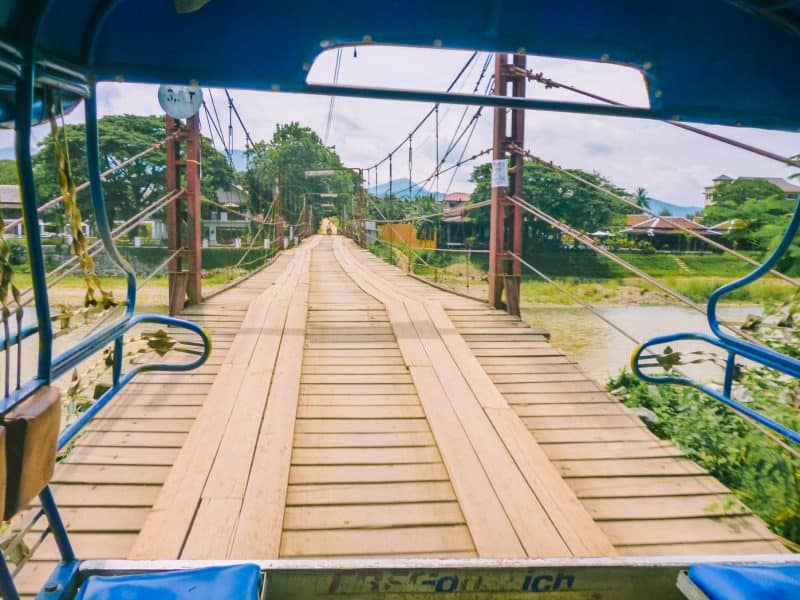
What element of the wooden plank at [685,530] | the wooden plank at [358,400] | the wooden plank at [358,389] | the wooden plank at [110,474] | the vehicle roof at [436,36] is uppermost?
the vehicle roof at [436,36]

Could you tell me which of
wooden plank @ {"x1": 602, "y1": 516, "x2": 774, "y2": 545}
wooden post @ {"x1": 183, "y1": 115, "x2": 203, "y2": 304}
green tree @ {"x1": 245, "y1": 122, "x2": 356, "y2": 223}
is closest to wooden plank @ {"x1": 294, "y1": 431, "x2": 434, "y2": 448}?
wooden plank @ {"x1": 602, "y1": 516, "x2": 774, "y2": 545}

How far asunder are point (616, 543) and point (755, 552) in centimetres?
42

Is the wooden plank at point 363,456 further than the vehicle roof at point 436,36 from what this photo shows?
Yes

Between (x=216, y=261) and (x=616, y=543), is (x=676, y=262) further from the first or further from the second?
(x=616, y=543)

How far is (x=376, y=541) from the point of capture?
1.67 meters

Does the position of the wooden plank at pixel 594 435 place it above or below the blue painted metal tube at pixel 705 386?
below

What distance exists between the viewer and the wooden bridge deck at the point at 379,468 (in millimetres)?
1670

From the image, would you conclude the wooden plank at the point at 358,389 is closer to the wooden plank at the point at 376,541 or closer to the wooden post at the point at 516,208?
the wooden plank at the point at 376,541

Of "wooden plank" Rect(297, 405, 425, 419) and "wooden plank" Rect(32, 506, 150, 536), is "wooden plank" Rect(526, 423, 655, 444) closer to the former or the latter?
"wooden plank" Rect(297, 405, 425, 419)

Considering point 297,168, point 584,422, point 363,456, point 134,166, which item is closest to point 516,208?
point 584,422

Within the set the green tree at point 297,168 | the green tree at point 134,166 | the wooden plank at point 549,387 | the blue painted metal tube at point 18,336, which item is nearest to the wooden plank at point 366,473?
the wooden plank at point 549,387

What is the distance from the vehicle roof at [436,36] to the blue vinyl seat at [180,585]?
1184 millimetres

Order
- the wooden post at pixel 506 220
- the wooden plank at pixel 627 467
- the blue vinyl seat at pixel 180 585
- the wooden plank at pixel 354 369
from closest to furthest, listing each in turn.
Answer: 1. the blue vinyl seat at pixel 180 585
2. the wooden plank at pixel 627 467
3. the wooden plank at pixel 354 369
4. the wooden post at pixel 506 220

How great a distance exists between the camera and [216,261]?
107 feet
